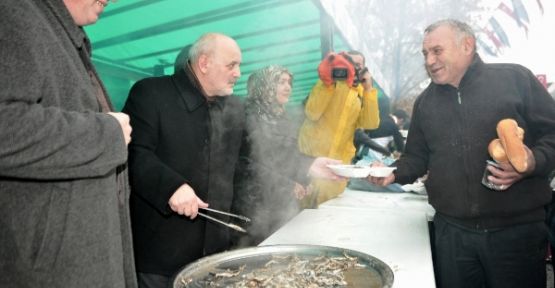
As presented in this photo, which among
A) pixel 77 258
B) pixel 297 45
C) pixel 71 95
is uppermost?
pixel 297 45

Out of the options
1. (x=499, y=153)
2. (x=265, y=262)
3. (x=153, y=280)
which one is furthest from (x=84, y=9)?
(x=499, y=153)

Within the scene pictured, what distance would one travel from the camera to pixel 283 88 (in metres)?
3.21

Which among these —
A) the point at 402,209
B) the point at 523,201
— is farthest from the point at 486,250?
the point at 402,209

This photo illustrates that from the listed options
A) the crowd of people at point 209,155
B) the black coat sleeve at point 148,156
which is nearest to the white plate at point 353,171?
the crowd of people at point 209,155

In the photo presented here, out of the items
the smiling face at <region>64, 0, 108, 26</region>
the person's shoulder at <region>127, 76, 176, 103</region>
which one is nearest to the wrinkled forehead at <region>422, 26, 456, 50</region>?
the person's shoulder at <region>127, 76, 176, 103</region>

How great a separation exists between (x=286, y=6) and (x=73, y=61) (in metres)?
3.91

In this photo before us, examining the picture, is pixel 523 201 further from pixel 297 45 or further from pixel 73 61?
pixel 297 45

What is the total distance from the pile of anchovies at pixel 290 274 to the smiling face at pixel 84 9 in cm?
93

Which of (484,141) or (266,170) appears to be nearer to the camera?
(484,141)

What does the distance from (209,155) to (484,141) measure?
5.11 ft

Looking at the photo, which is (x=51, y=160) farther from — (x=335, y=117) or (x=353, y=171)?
(x=335, y=117)

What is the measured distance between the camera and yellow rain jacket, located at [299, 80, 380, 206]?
354 centimetres

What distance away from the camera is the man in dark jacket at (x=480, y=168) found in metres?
2.21

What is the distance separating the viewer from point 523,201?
87.0 inches
